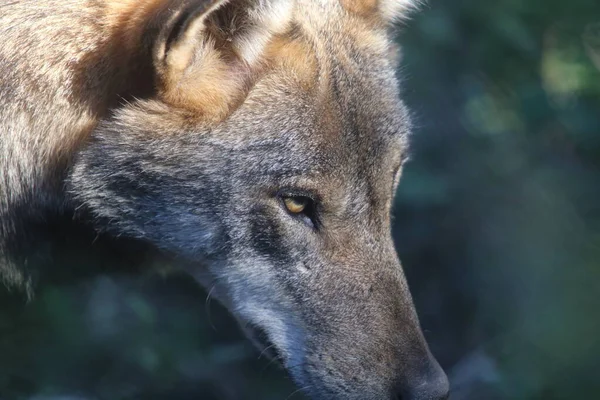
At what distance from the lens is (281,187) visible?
290 centimetres

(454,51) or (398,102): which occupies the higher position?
(398,102)

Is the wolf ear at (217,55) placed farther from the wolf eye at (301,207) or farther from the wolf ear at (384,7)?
the wolf ear at (384,7)

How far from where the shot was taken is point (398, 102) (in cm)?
320

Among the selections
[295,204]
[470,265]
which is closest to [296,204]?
[295,204]

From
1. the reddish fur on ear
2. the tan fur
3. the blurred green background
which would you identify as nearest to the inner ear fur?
the tan fur

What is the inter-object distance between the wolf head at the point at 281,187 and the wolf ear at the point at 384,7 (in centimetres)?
24

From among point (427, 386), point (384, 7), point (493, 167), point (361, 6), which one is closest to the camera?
point (427, 386)

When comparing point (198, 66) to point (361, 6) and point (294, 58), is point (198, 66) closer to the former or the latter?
point (294, 58)

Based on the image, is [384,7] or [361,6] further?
[384,7]

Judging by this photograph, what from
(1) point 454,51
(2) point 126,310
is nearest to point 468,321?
(1) point 454,51

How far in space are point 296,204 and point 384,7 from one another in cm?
94

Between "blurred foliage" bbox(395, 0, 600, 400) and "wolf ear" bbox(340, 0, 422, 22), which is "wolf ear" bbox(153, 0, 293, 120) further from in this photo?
"blurred foliage" bbox(395, 0, 600, 400)

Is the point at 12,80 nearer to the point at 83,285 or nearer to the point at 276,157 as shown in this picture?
the point at 276,157

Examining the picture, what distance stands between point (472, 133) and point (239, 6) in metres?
2.28
